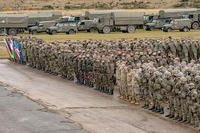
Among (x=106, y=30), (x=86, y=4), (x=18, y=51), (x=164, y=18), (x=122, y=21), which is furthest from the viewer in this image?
(x=86, y=4)

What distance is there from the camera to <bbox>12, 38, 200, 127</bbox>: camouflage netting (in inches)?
553

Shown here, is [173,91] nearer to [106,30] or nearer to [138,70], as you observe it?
[138,70]

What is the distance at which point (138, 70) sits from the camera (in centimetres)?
1653

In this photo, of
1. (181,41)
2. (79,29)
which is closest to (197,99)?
(181,41)

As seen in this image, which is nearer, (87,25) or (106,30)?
(106,30)

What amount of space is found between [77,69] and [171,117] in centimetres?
728

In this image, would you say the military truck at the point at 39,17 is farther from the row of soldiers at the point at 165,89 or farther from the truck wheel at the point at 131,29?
the row of soldiers at the point at 165,89

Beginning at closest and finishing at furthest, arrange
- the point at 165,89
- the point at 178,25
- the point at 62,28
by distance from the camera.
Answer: the point at 165,89 < the point at 62,28 < the point at 178,25

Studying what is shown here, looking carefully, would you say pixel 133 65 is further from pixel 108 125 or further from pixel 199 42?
pixel 199 42

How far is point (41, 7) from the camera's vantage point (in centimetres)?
10169

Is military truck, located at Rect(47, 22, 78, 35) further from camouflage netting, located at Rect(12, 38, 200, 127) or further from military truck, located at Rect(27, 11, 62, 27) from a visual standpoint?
camouflage netting, located at Rect(12, 38, 200, 127)

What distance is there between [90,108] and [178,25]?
39053 millimetres

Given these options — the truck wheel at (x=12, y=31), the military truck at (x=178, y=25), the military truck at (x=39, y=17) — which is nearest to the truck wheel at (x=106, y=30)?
the military truck at (x=178, y=25)

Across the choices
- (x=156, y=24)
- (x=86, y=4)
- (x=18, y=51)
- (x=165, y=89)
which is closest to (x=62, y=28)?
(x=156, y=24)
